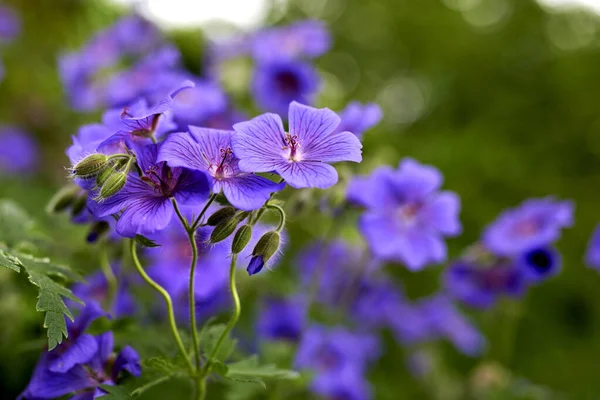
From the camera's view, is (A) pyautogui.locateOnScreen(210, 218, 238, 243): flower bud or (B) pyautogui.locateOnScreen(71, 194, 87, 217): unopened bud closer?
(A) pyautogui.locateOnScreen(210, 218, 238, 243): flower bud

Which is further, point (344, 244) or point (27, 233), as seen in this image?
point (344, 244)

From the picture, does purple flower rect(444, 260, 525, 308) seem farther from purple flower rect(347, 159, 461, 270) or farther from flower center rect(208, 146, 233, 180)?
flower center rect(208, 146, 233, 180)

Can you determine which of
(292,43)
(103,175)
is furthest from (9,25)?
(103,175)

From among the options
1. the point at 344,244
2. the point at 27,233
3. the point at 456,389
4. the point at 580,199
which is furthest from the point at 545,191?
the point at 27,233

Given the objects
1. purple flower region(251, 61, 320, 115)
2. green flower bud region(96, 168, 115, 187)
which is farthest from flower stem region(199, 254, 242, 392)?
purple flower region(251, 61, 320, 115)

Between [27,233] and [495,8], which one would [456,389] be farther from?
[495,8]

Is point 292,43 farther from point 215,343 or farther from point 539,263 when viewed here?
point 215,343
